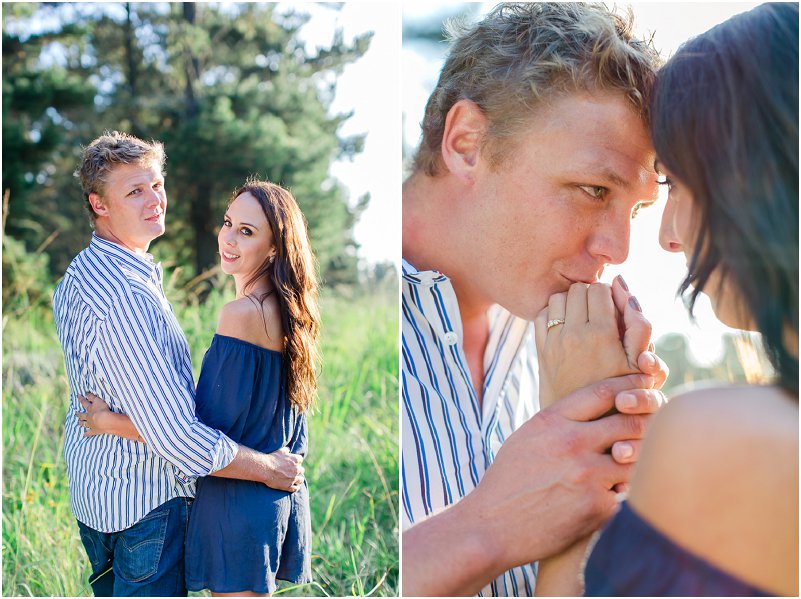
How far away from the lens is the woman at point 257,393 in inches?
84.0

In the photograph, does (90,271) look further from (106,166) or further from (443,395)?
(443,395)

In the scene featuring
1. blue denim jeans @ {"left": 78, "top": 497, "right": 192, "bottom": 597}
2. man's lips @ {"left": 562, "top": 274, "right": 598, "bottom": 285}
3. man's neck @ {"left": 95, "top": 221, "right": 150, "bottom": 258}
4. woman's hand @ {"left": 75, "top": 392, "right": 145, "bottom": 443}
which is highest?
man's neck @ {"left": 95, "top": 221, "right": 150, "bottom": 258}

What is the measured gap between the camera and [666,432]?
4.29 ft

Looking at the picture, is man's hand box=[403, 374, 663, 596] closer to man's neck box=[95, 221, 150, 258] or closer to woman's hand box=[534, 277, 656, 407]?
woman's hand box=[534, 277, 656, 407]

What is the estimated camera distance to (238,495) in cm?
216

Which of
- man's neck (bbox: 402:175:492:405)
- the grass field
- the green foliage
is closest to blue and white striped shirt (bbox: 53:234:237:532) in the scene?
the grass field

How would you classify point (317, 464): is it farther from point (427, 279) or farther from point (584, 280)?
point (584, 280)

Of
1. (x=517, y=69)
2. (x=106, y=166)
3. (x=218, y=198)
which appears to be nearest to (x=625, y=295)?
(x=517, y=69)

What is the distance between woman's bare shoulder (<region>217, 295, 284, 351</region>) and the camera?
217cm

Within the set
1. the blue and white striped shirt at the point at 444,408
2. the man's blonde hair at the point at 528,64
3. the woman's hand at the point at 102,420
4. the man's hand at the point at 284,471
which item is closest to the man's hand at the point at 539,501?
the blue and white striped shirt at the point at 444,408

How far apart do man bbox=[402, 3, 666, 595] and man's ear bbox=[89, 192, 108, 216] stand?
2.98ft

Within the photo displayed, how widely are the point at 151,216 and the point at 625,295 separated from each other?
53.1 inches

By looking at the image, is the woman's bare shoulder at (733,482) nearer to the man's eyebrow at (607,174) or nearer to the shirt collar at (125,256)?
the man's eyebrow at (607,174)

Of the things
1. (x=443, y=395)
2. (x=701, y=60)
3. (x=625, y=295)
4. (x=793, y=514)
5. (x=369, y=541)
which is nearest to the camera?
(x=793, y=514)
